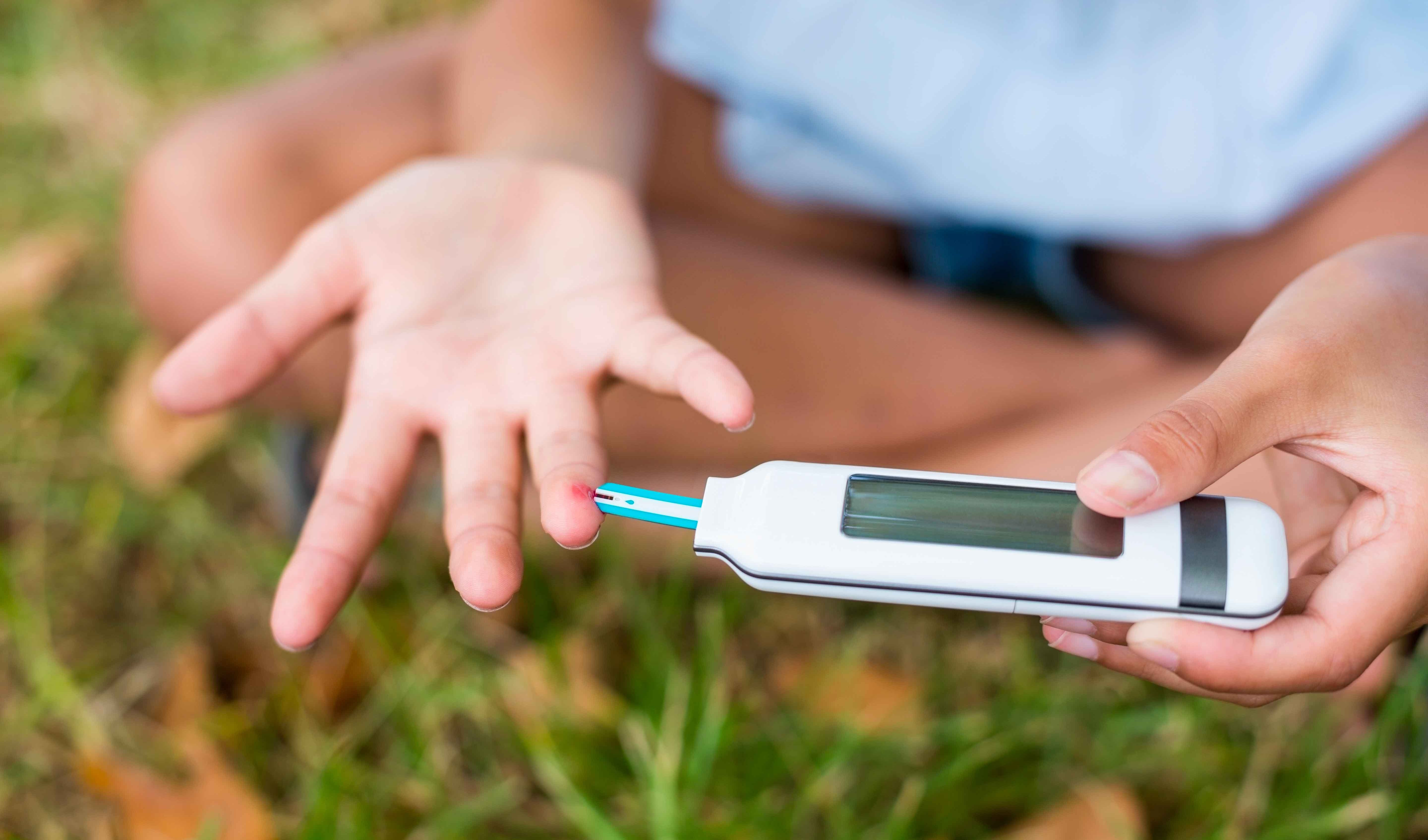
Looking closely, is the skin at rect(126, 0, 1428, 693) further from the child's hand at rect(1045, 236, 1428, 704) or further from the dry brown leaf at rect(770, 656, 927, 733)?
the dry brown leaf at rect(770, 656, 927, 733)

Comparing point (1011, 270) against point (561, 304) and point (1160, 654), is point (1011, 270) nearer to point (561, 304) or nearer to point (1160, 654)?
point (561, 304)

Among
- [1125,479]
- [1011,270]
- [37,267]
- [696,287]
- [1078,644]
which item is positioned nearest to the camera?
[1125,479]

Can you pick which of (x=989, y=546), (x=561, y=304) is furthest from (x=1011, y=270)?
(x=989, y=546)

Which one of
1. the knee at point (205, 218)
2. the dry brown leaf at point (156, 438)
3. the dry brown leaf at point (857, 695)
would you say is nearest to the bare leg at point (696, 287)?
the knee at point (205, 218)

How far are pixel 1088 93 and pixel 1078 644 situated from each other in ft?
2.33

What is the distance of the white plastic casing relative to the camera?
669 millimetres

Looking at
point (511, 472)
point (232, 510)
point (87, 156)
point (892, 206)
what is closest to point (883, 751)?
point (511, 472)

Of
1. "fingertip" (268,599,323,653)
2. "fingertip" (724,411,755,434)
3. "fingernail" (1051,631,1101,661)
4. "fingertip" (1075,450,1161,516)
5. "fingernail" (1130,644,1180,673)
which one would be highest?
"fingertip" (1075,450,1161,516)

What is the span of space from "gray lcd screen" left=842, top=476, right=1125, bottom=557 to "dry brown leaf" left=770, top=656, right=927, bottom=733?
540 mm

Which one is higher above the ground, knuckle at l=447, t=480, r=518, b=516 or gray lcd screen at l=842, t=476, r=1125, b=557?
gray lcd screen at l=842, t=476, r=1125, b=557

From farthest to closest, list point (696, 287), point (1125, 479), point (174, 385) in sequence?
point (696, 287), point (174, 385), point (1125, 479)

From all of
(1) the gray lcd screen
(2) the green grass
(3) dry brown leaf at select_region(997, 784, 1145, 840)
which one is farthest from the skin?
(3) dry brown leaf at select_region(997, 784, 1145, 840)

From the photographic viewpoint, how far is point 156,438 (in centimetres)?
152

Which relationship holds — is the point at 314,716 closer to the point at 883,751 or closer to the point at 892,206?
the point at 883,751
